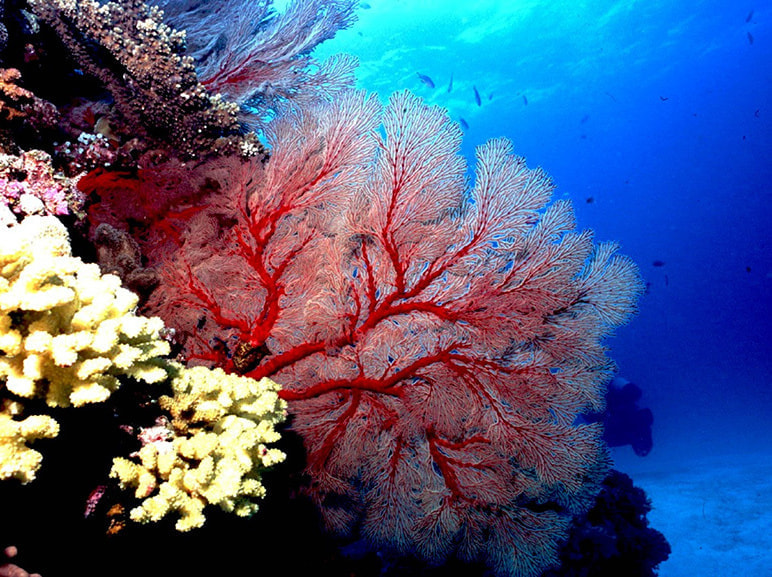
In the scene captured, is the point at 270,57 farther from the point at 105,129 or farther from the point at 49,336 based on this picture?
the point at 49,336

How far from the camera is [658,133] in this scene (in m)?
80.1

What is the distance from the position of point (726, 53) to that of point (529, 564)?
232 feet

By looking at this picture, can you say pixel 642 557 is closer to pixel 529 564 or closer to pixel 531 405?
pixel 529 564

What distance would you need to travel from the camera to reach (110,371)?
1.74 m

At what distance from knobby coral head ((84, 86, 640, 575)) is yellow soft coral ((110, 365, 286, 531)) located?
1.60 metres

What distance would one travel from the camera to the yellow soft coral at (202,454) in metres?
1.81

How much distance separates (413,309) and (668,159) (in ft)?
340

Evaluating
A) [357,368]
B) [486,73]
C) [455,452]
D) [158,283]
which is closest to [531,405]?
[455,452]

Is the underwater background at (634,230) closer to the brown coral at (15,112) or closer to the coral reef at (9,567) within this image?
the coral reef at (9,567)

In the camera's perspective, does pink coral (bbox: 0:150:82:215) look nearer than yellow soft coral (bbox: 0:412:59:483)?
No

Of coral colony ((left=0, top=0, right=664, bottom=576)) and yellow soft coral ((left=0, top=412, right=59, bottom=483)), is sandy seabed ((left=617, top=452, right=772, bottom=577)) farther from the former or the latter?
yellow soft coral ((left=0, top=412, right=59, bottom=483))

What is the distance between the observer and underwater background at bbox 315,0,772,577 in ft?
77.2

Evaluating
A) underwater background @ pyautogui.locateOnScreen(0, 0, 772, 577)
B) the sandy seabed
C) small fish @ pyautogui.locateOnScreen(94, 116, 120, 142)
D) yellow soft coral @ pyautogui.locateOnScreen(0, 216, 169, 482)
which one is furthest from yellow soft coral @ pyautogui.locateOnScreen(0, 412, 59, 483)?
the sandy seabed

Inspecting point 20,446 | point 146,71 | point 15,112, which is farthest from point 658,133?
point 20,446
